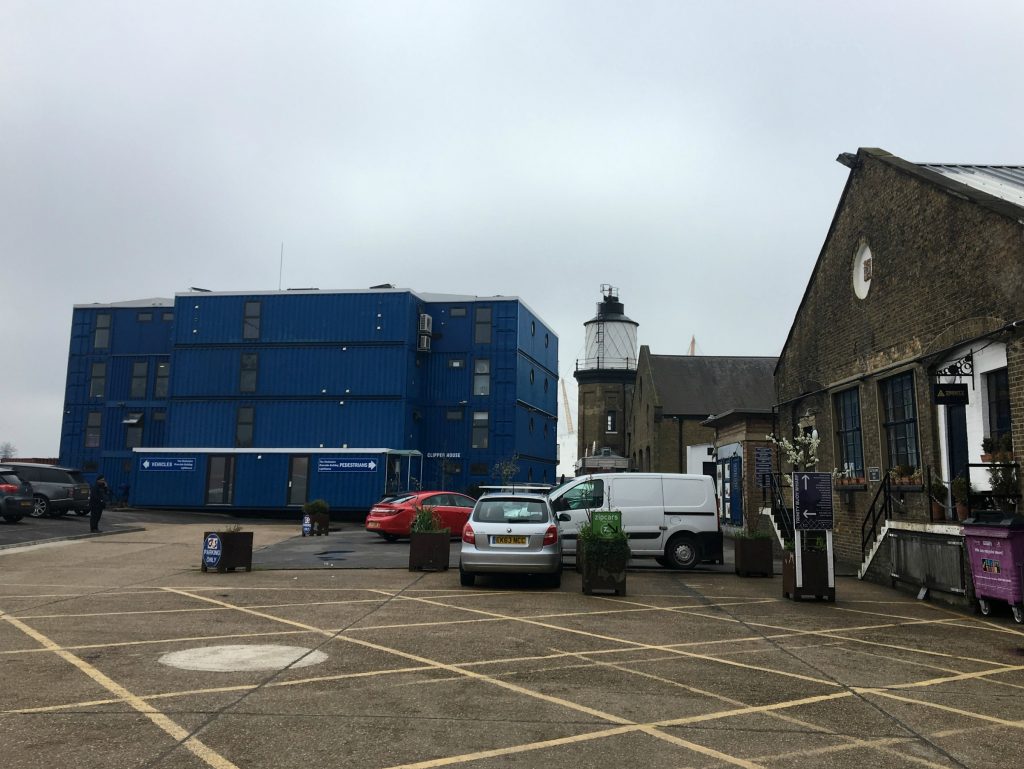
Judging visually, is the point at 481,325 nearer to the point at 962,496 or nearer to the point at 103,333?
the point at 103,333

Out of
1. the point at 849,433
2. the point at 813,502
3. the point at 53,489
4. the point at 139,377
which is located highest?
the point at 139,377

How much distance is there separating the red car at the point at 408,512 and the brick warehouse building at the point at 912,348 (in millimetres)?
9681

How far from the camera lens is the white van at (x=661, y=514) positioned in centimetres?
1588

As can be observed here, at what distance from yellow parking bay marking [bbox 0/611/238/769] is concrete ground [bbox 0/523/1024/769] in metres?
0.02

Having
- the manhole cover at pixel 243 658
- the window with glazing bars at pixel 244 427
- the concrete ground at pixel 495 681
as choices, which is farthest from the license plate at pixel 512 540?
the window with glazing bars at pixel 244 427

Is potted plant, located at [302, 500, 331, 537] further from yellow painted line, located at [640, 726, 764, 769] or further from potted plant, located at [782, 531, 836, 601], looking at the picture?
yellow painted line, located at [640, 726, 764, 769]

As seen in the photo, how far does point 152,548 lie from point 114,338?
24261 mm

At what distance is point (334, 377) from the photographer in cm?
3428

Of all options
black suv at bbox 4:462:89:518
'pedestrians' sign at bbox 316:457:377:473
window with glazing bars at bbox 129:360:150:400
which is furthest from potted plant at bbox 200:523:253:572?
window with glazing bars at bbox 129:360:150:400

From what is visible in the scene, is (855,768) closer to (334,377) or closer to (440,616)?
(440,616)

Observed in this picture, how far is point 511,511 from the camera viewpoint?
41.0 ft

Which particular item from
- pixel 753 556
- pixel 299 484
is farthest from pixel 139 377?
pixel 753 556

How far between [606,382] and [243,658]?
152ft

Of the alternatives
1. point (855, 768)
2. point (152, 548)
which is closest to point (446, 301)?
point (152, 548)
